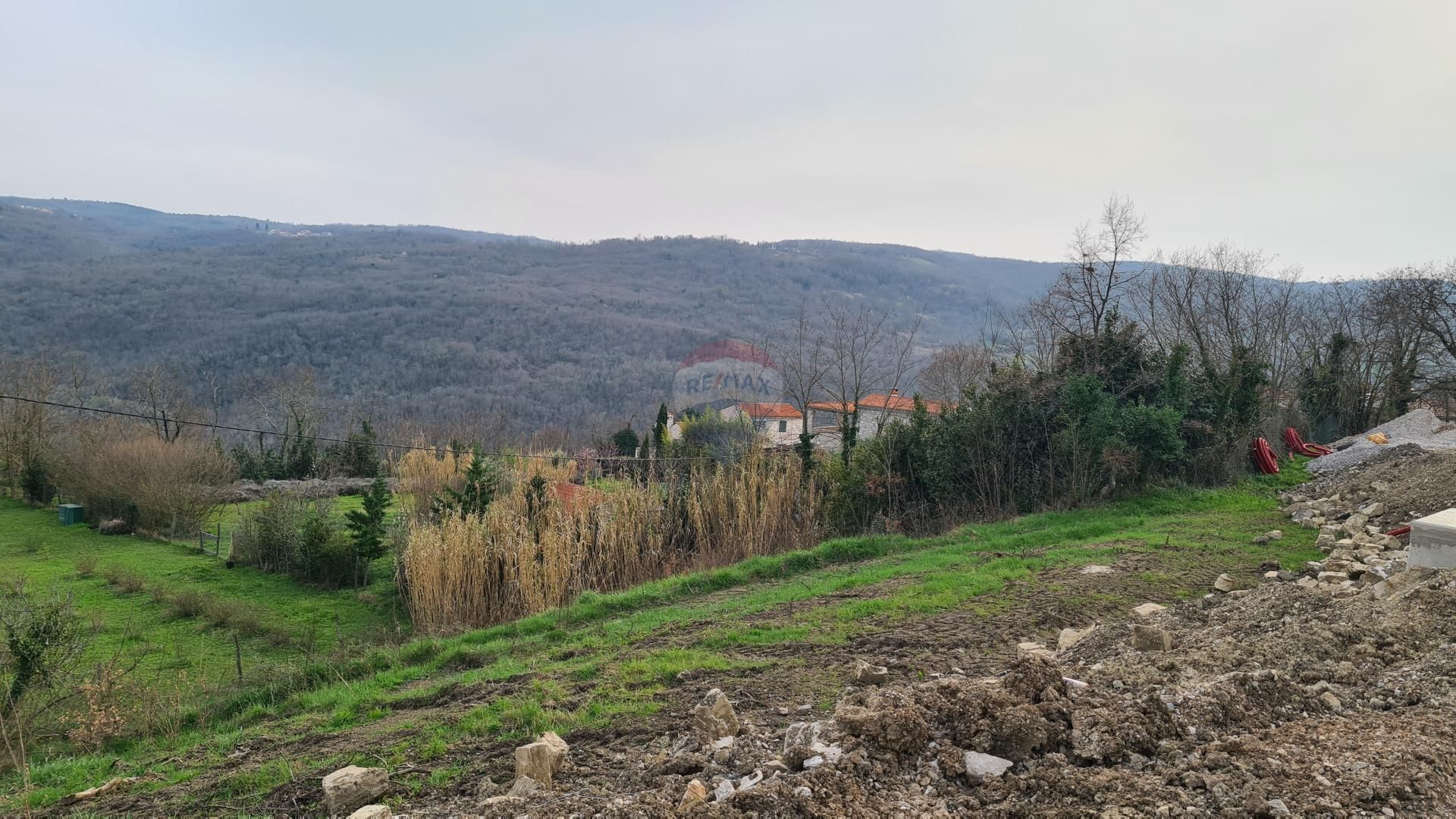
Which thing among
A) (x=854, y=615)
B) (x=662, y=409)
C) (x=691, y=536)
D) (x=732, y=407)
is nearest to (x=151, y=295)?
(x=732, y=407)

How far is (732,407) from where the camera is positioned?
3938cm

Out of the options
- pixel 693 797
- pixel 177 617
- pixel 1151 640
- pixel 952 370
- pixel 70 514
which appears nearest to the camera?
pixel 693 797

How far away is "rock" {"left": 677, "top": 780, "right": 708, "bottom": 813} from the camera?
3.09 m

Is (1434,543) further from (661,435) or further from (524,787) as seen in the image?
(661,435)

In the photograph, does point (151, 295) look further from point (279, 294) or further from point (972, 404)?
point (972, 404)

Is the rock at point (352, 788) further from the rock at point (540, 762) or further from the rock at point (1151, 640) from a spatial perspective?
the rock at point (1151, 640)

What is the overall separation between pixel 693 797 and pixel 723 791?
0.13m

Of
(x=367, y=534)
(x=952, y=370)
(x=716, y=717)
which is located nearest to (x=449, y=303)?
(x=952, y=370)

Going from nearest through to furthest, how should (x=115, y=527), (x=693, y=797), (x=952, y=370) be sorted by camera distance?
1. (x=693, y=797)
2. (x=115, y=527)
3. (x=952, y=370)

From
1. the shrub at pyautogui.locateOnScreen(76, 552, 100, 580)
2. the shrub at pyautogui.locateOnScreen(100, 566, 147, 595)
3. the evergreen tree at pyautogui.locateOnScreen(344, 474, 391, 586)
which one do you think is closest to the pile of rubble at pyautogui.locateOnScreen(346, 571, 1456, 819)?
the evergreen tree at pyautogui.locateOnScreen(344, 474, 391, 586)

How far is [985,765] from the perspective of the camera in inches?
127

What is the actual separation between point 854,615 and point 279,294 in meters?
88.7

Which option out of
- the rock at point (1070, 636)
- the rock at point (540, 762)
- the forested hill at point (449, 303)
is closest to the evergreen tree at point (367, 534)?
the rock at point (540, 762)

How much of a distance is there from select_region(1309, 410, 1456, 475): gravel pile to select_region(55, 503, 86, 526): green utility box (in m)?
23.8
